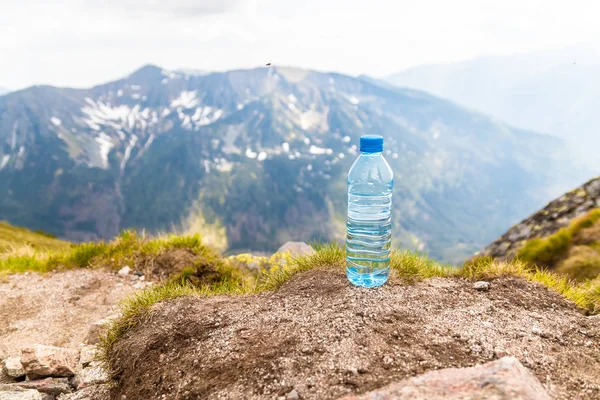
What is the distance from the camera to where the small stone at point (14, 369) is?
6.05 m

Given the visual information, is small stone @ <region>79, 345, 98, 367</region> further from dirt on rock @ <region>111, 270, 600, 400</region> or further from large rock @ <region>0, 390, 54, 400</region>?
dirt on rock @ <region>111, 270, 600, 400</region>

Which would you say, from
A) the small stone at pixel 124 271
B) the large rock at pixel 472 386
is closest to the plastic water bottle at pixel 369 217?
the large rock at pixel 472 386

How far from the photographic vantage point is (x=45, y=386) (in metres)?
5.55

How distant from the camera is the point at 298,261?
7.31m

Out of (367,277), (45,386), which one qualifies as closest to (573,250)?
(367,277)

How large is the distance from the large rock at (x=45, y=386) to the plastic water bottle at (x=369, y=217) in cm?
459

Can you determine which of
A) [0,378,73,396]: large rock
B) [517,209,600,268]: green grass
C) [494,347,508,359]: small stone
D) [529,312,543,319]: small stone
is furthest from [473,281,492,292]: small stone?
[0,378,73,396]: large rock

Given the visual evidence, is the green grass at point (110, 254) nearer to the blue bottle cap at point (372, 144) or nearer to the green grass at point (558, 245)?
the blue bottle cap at point (372, 144)

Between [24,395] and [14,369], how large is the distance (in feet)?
3.68

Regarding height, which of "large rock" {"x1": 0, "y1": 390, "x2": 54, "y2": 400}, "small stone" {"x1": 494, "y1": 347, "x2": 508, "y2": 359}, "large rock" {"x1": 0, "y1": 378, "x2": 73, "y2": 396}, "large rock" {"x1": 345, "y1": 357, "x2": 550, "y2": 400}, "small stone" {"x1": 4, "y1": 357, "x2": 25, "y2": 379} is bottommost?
"small stone" {"x1": 4, "y1": 357, "x2": 25, "y2": 379}

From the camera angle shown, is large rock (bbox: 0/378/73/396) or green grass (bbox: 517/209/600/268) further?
green grass (bbox: 517/209/600/268)

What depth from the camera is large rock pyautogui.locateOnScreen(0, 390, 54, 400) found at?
518 centimetres

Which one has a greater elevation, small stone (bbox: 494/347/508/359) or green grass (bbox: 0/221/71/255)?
small stone (bbox: 494/347/508/359)

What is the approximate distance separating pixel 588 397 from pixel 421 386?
1.76 meters
